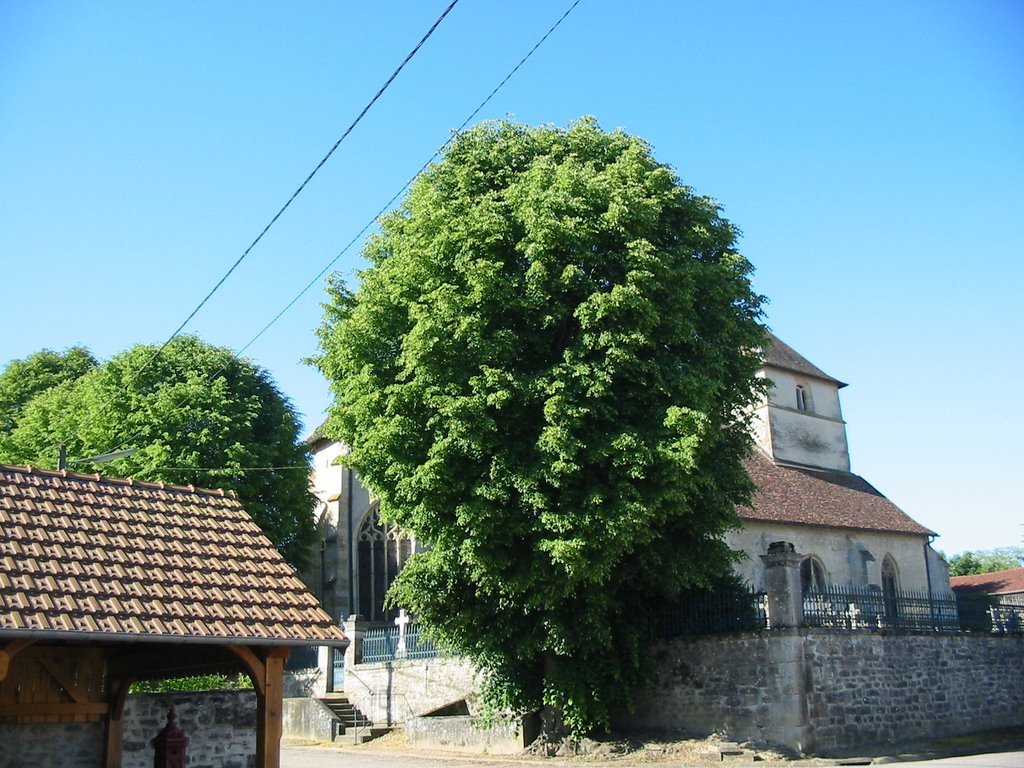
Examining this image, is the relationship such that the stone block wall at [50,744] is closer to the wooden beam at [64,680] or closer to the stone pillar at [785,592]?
the wooden beam at [64,680]

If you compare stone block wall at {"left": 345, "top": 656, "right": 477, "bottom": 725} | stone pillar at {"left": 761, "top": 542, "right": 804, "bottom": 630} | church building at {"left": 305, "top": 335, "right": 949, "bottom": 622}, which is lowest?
stone block wall at {"left": 345, "top": 656, "right": 477, "bottom": 725}

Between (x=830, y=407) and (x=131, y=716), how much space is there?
31.5 meters

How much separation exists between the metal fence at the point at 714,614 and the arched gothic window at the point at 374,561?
18.8 meters

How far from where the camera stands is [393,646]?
25984 millimetres

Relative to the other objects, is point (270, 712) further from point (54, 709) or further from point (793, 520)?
point (793, 520)

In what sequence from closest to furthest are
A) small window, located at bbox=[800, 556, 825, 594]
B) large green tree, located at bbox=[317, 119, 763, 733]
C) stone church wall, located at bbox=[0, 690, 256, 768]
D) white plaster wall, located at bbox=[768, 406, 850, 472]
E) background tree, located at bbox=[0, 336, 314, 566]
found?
1. stone church wall, located at bbox=[0, 690, 256, 768]
2. large green tree, located at bbox=[317, 119, 763, 733]
3. small window, located at bbox=[800, 556, 825, 594]
4. background tree, located at bbox=[0, 336, 314, 566]
5. white plaster wall, located at bbox=[768, 406, 850, 472]

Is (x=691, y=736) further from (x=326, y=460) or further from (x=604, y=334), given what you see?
(x=326, y=460)

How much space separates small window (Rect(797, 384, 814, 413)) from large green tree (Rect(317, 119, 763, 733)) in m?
17.9

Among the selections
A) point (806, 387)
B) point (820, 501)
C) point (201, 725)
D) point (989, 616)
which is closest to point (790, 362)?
point (806, 387)

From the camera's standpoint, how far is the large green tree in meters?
17.1

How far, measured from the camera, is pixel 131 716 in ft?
37.3

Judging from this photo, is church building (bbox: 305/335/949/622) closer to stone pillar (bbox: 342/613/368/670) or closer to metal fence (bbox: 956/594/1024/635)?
metal fence (bbox: 956/594/1024/635)

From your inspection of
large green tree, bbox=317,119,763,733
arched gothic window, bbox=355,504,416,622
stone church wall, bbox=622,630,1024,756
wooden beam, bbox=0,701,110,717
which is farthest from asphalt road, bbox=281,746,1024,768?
arched gothic window, bbox=355,504,416,622

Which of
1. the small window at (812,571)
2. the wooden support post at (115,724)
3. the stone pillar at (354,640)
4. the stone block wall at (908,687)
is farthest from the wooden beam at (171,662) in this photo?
the small window at (812,571)
